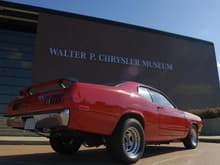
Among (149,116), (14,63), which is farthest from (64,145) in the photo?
(14,63)

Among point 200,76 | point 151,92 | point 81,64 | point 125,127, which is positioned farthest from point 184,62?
point 125,127

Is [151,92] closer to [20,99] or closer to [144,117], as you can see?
[144,117]

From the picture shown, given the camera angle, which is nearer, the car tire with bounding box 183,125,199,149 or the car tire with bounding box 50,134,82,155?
the car tire with bounding box 50,134,82,155

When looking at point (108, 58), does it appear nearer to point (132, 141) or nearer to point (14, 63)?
point (14, 63)

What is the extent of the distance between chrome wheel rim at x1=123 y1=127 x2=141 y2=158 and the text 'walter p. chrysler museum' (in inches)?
523

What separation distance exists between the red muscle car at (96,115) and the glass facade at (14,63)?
12.7 metres

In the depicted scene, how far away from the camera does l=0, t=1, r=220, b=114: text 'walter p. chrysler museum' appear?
19.3m

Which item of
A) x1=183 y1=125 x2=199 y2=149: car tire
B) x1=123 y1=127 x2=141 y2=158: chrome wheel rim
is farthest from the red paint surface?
x1=183 y1=125 x2=199 y2=149: car tire

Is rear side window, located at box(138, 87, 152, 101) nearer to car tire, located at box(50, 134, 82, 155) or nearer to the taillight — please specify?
car tire, located at box(50, 134, 82, 155)

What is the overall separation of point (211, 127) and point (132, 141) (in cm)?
1503

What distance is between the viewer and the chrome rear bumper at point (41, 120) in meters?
5.04

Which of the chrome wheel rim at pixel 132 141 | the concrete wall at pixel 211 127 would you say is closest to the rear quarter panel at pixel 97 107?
the chrome wheel rim at pixel 132 141

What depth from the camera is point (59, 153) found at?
7266mm

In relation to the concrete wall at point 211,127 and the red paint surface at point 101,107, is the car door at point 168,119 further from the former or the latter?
the concrete wall at point 211,127
